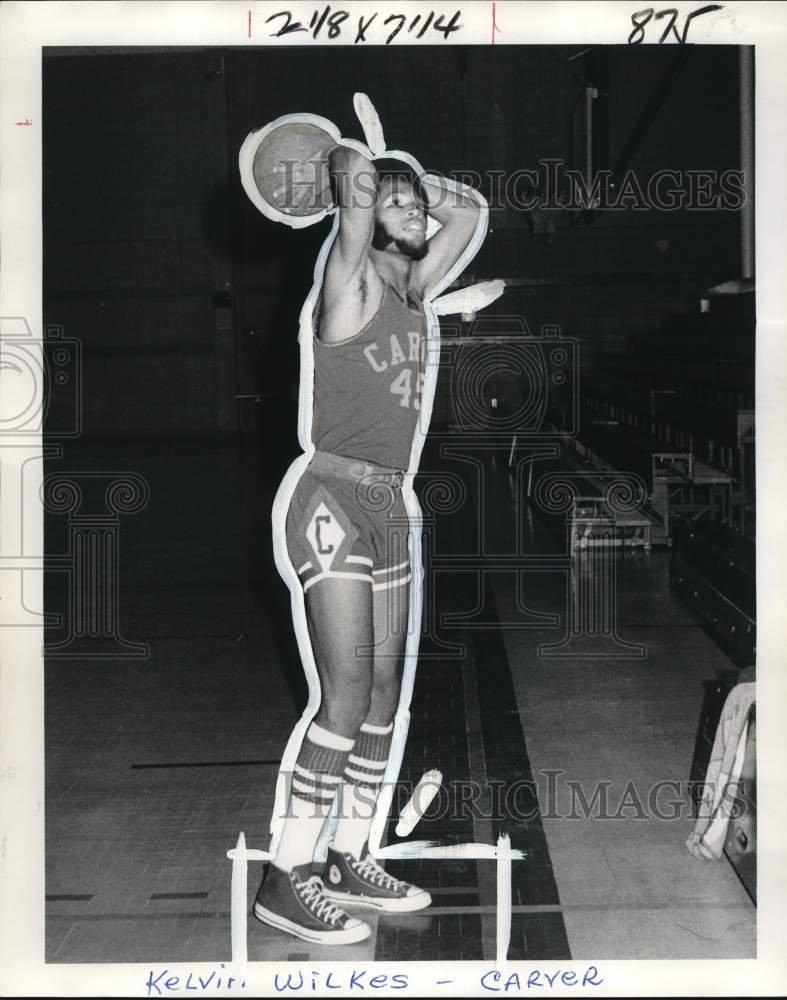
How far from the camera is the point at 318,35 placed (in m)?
3.03

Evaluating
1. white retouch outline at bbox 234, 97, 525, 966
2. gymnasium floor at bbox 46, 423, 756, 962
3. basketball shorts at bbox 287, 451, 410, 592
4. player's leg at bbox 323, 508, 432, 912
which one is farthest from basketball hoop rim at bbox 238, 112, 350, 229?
gymnasium floor at bbox 46, 423, 756, 962

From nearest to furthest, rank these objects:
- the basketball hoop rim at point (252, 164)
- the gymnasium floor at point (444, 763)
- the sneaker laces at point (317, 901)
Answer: the basketball hoop rim at point (252, 164), the sneaker laces at point (317, 901), the gymnasium floor at point (444, 763)

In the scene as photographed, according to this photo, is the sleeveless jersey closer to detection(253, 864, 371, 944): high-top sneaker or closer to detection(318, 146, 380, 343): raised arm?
detection(318, 146, 380, 343): raised arm

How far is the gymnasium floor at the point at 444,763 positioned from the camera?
11.3 feet

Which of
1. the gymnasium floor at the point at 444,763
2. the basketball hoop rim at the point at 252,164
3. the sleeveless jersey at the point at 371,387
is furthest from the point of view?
the gymnasium floor at the point at 444,763

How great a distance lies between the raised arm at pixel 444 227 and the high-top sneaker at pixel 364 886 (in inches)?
63.8

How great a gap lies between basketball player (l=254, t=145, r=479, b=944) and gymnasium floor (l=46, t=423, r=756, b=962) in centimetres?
29

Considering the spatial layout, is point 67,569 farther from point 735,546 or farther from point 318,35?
point 318,35

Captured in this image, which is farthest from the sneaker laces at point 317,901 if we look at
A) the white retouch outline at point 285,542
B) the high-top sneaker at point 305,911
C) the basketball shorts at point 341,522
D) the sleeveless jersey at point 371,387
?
the sleeveless jersey at point 371,387

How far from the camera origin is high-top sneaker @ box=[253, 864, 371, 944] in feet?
10.9

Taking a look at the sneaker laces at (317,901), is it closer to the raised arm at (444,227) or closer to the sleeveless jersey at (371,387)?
the sleeveless jersey at (371,387)

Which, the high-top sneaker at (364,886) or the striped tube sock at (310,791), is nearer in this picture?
the striped tube sock at (310,791)

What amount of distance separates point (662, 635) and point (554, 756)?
222 cm
